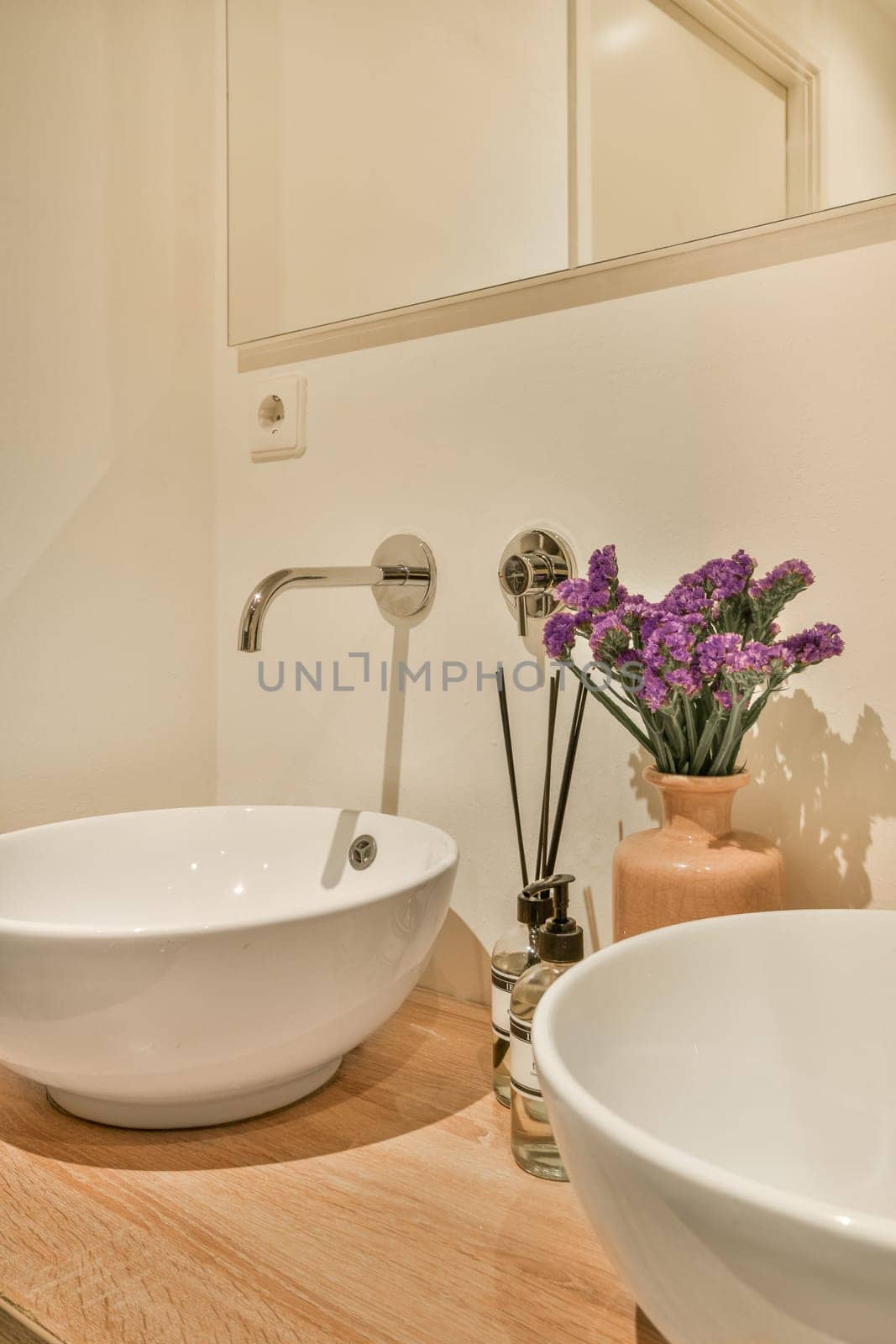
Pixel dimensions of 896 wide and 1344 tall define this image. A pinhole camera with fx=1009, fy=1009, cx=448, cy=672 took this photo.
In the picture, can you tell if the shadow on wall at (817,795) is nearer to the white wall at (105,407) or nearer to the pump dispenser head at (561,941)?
the pump dispenser head at (561,941)

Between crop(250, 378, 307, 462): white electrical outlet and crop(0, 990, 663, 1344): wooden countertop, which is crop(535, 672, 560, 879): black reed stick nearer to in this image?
crop(0, 990, 663, 1344): wooden countertop

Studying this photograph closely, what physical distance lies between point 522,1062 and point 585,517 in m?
0.50

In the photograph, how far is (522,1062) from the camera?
2.50 feet

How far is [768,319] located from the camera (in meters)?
0.86

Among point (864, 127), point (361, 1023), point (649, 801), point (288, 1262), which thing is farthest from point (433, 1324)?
point (864, 127)

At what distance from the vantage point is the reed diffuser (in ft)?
2.68

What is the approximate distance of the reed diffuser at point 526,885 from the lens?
0.82 metres

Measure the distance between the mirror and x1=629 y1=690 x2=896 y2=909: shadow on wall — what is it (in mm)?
Answer: 430

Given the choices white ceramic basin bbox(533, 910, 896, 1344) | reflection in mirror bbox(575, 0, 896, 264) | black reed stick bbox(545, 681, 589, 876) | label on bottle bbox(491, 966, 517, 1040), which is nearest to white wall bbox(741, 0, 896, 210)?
reflection in mirror bbox(575, 0, 896, 264)

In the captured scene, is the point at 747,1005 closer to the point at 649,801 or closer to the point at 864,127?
the point at 649,801

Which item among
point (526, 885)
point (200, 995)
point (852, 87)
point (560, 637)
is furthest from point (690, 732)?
point (852, 87)

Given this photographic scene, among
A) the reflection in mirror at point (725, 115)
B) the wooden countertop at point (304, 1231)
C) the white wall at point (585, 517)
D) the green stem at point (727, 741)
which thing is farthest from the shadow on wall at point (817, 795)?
the reflection in mirror at point (725, 115)

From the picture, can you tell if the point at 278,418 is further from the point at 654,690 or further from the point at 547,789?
the point at 654,690

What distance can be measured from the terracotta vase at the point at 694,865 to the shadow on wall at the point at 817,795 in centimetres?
7
